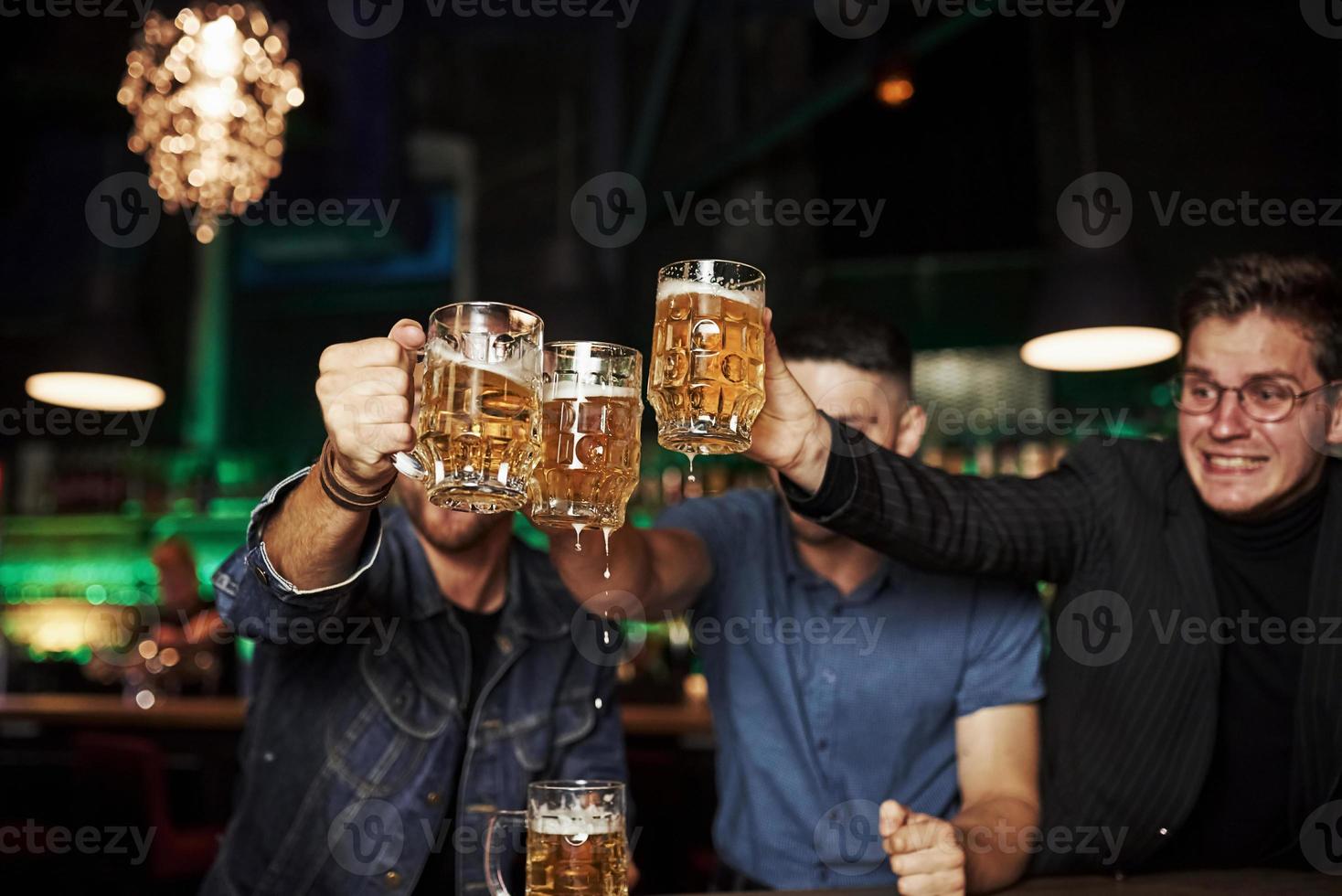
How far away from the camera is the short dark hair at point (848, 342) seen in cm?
198

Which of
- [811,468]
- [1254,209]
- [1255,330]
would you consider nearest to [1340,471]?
[1255,330]

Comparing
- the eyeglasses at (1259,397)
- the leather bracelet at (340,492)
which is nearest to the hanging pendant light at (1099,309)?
the eyeglasses at (1259,397)

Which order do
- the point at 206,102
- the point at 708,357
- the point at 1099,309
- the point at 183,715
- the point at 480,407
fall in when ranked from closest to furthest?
the point at 480,407, the point at 708,357, the point at 1099,309, the point at 206,102, the point at 183,715

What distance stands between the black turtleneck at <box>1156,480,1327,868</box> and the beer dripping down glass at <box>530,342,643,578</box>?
1086mm

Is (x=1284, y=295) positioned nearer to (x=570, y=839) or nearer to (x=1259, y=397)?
(x=1259, y=397)

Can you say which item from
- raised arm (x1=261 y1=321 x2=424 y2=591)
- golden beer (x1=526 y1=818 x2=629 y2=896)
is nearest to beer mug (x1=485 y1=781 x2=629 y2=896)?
golden beer (x1=526 y1=818 x2=629 y2=896)

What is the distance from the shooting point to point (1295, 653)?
1812mm

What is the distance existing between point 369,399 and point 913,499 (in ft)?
2.77

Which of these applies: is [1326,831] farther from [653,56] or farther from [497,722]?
[653,56]

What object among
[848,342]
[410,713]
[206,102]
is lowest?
[410,713]

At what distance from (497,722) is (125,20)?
210 inches

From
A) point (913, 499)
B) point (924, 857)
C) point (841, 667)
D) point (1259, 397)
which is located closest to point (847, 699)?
point (841, 667)

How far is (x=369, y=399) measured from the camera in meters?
1.15

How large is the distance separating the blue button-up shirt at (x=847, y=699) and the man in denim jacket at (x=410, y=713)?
280 millimetres
